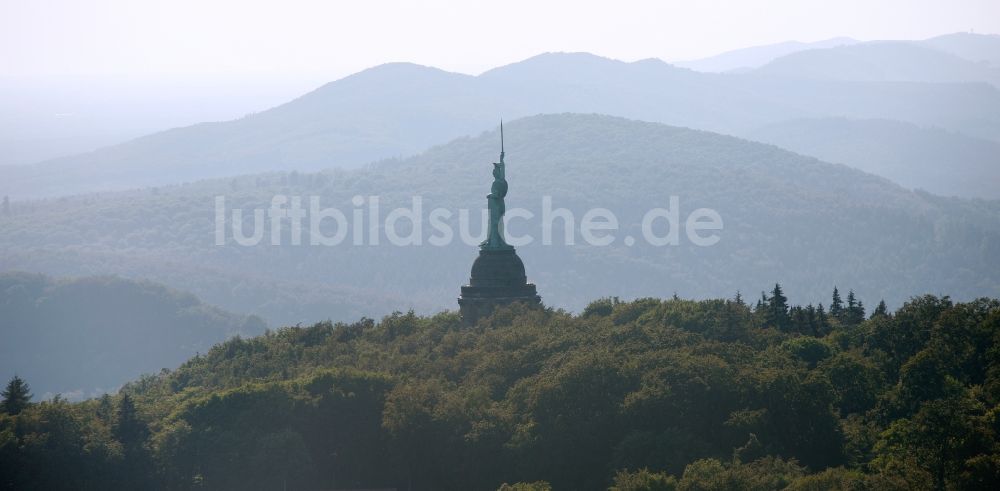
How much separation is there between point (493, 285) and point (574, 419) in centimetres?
1634

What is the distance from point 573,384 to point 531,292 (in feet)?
52.7

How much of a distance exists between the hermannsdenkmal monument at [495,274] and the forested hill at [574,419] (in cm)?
470

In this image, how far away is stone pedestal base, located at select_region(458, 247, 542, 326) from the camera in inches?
3467

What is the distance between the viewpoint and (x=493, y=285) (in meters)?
88.3

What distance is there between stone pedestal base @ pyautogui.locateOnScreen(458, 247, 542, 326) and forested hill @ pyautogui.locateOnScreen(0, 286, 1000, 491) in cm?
468

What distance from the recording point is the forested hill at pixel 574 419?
224ft

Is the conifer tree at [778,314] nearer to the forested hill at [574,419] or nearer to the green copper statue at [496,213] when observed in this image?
the forested hill at [574,419]

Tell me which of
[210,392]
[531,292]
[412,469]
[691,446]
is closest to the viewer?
[691,446]

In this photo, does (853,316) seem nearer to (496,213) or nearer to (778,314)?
(778,314)

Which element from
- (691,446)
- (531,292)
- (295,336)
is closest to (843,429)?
(691,446)

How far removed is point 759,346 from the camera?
272 ft

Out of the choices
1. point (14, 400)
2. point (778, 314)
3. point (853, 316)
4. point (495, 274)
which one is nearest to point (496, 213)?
point (495, 274)

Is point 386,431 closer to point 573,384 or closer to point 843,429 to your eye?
point 573,384

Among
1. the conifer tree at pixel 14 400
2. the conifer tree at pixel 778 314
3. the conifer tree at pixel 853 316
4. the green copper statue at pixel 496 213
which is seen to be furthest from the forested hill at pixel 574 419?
the conifer tree at pixel 853 316
